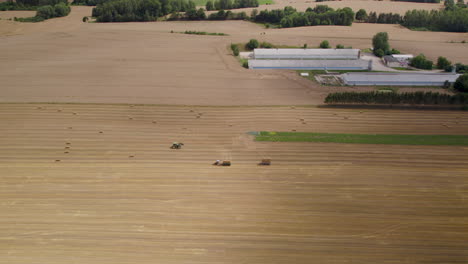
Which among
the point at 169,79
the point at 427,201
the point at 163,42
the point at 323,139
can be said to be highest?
the point at 163,42

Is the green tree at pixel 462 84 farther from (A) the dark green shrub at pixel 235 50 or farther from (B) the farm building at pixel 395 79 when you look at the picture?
(A) the dark green shrub at pixel 235 50

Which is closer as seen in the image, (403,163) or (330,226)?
(330,226)

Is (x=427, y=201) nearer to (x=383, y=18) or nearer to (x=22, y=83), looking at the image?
(x=22, y=83)

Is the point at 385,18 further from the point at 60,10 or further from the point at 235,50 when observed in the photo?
the point at 60,10

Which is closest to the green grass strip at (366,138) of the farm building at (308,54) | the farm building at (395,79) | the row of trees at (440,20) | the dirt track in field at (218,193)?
the dirt track in field at (218,193)

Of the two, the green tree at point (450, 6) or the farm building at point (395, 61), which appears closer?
the farm building at point (395, 61)

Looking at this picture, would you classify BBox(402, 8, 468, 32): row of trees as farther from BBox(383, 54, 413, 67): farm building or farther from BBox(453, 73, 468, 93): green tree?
BBox(453, 73, 468, 93): green tree

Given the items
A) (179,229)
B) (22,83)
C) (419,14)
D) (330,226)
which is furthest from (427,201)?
(419,14)

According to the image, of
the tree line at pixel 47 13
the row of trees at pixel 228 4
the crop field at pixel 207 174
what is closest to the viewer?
the crop field at pixel 207 174
